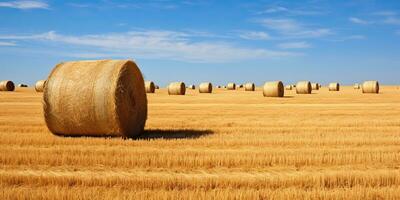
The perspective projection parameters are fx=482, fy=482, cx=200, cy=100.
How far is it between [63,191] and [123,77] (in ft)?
18.4

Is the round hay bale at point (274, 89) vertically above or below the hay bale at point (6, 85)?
below

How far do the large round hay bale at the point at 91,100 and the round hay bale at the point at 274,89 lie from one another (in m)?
19.6

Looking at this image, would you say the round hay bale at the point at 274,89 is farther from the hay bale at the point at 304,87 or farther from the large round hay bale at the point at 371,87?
the large round hay bale at the point at 371,87

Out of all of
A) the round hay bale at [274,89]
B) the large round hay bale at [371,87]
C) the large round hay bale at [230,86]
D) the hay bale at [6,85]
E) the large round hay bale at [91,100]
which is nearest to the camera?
the large round hay bale at [91,100]

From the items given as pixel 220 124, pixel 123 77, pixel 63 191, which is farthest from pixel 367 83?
pixel 63 191

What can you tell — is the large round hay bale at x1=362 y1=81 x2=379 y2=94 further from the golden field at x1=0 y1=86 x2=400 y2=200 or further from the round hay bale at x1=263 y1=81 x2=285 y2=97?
the golden field at x1=0 y1=86 x2=400 y2=200

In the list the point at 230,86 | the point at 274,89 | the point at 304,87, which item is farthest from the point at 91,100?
the point at 230,86

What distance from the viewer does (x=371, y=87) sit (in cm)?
3772

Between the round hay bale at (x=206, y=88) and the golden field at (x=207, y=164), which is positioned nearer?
the golden field at (x=207, y=164)

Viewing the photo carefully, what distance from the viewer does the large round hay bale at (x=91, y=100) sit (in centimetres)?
1009

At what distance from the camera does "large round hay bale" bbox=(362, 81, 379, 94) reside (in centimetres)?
3744

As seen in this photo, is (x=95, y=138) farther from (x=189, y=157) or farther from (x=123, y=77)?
(x=189, y=157)

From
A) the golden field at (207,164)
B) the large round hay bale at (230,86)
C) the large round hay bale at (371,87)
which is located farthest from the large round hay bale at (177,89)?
the large round hay bale at (230,86)

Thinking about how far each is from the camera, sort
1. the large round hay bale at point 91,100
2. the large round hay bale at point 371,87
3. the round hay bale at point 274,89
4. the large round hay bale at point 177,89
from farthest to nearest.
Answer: the large round hay bale at point 371,87
the large round hay bale at point 177,89
the round hay bale at point 274,89
the large round hay bale at point 91,100
